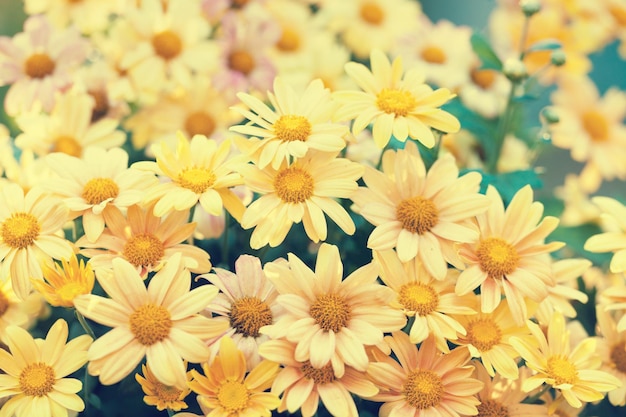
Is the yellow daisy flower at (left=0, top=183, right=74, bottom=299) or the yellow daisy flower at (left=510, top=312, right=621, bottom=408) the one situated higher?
the yellow daisy flower at (left=510, top=312, right=621, bottom=408)

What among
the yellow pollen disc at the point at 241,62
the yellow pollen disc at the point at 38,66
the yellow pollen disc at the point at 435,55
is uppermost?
the yellow pollen disc at the point at 435,55

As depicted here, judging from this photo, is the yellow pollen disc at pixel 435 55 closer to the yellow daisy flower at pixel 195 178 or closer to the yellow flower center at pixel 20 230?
the yellow daisy flower at pixel 195 178

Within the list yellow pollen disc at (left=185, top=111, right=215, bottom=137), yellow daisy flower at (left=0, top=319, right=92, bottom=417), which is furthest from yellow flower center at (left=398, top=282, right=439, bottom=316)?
yellow pollen disc at (left=185, top=111, right=215, bottom=137)

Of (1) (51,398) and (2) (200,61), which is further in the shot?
(2) (200,61)

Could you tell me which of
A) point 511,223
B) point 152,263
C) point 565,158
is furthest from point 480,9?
point 152,263

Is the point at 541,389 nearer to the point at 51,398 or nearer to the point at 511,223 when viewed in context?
the point at 511,223

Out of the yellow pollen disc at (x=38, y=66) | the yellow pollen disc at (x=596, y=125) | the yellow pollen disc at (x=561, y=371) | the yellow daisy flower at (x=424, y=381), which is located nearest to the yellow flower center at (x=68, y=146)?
the yellow pollen disc at (x=38, y=66)

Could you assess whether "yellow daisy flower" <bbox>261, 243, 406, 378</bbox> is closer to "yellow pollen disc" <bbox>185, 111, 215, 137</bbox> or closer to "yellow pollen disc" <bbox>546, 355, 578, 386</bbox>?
"yellow pollen disc" <bbox>546, 355, 578, 386</bbox>
